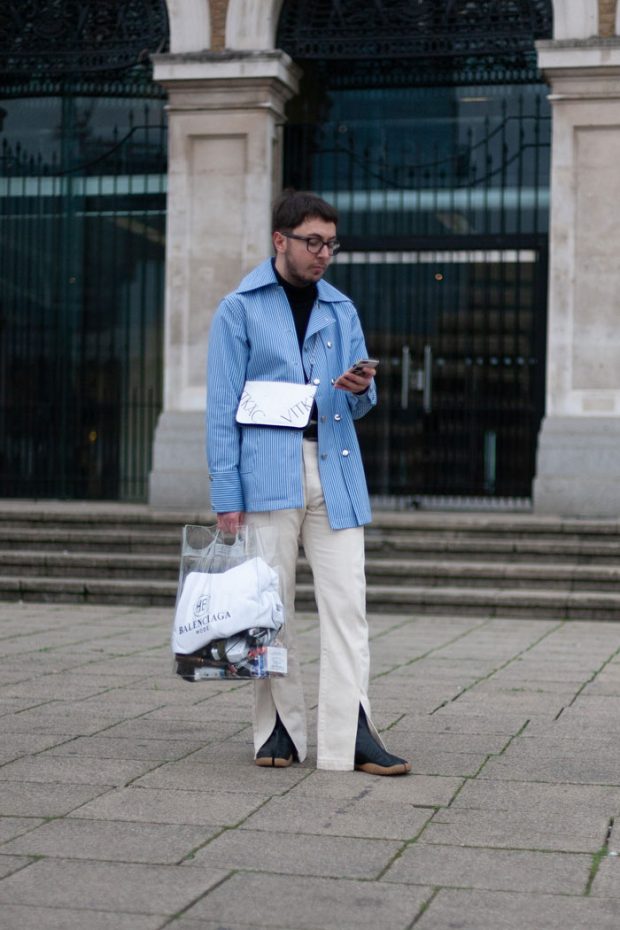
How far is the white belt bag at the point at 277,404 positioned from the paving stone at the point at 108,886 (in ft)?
6.18

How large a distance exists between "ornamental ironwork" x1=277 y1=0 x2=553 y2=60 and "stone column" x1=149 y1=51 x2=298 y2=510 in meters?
0.43

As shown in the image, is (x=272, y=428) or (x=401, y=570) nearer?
(x=272, y=428)

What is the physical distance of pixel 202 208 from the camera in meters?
14.0

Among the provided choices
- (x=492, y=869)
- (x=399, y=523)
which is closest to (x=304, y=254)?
(x=492, y=869)

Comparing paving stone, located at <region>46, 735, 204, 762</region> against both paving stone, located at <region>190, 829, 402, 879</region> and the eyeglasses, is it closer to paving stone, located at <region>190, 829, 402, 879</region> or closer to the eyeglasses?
paving stone, located at <region>190, 829, 402, 879</region>

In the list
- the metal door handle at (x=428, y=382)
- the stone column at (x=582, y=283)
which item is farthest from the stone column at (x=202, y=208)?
the stone column at (x=582, y=283)

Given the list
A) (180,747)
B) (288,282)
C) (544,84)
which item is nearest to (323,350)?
(288,282)

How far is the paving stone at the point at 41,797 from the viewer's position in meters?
4.80

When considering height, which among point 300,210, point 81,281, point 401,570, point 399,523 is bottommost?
point 401,570

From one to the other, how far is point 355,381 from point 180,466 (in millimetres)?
8555

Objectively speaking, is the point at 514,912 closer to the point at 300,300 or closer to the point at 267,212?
the point at 300,300

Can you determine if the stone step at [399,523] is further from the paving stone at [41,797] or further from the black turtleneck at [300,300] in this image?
A: the paving stone at [41,797]

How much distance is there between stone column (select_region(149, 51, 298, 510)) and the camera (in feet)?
45.2

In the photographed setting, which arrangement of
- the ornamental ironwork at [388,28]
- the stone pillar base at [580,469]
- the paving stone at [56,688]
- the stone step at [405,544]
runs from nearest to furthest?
the paving stone at [56,688] < the stone step at [405,544] < the stone pillar base at [580,469] < the ornamental ironwork at [388,28]
